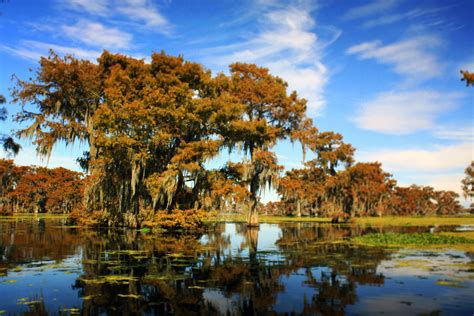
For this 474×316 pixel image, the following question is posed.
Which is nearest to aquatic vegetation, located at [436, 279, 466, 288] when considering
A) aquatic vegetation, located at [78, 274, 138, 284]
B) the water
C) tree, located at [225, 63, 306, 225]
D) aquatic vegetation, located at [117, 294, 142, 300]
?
the water

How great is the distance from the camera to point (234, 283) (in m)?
9.80

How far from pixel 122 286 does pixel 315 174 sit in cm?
5523

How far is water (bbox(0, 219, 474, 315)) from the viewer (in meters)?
7.52

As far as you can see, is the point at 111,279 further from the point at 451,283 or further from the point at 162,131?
the point at 162,131

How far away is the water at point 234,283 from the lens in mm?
7519

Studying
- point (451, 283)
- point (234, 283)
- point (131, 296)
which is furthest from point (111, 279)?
point (451, 283)

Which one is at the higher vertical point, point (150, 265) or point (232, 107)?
point (232, 107)

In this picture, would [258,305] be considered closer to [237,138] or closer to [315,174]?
[237,138]

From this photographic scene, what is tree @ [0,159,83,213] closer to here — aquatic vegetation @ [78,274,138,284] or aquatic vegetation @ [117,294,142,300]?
aquatic vegetation @ [78,274,138,284]

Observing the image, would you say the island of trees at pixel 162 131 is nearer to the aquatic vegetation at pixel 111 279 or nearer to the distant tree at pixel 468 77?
the distant tree at pixel 468 77

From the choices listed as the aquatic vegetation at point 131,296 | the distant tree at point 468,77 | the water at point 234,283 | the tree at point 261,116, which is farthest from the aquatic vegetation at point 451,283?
the tree at point 261,116

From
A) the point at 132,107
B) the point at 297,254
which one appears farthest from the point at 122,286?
the point at 132,107

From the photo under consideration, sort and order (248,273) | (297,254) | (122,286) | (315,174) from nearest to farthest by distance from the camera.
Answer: (122,286), (248,273), (297,254), (315,174)

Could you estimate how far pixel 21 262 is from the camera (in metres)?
13.0
